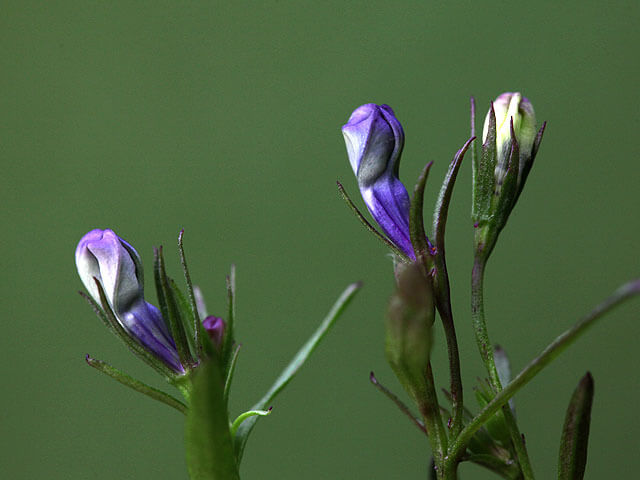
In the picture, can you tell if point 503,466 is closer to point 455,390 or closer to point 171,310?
point 455,390

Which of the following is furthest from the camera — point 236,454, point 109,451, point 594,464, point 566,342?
point 109,451

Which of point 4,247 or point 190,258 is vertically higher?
point 4,247

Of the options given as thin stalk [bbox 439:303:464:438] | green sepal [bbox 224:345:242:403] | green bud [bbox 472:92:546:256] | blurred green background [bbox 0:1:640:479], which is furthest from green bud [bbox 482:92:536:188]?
blurred green background [bbox 0:1:640:479]

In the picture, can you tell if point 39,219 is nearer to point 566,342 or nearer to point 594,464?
point 594,464

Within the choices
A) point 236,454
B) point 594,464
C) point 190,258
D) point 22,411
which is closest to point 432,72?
point 190,258

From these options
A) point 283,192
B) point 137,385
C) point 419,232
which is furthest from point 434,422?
point 283,192

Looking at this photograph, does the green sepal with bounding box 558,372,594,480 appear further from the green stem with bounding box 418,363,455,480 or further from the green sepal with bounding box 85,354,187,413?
the green sepal with bounding box 85,354,187,413
